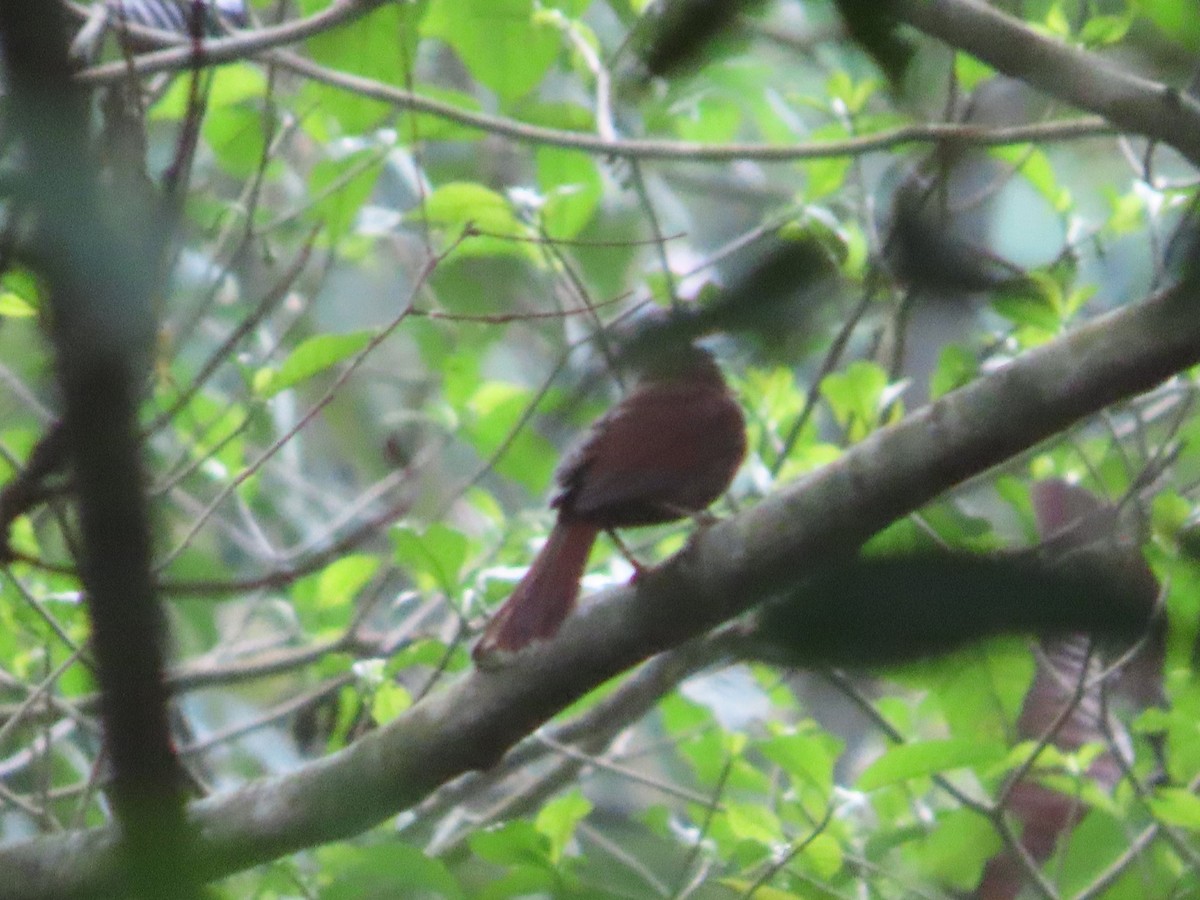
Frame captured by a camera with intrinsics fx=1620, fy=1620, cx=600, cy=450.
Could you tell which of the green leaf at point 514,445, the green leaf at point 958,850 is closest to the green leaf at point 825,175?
the green leaf at point 514,445

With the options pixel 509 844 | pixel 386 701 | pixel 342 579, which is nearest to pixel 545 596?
pixel 509 844

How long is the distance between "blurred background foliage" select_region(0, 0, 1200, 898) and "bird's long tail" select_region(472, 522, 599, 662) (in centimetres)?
17


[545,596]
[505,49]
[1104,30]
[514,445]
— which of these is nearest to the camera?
[1104,30]

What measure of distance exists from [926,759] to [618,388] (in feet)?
4.16

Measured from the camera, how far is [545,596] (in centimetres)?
166

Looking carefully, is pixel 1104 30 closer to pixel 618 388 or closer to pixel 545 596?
pixel 545 596

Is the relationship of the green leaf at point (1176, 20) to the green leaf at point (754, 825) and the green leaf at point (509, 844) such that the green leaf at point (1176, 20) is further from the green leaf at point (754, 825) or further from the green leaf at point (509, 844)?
the green leaf at point (754, 825)

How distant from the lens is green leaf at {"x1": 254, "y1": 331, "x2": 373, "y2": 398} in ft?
6.70

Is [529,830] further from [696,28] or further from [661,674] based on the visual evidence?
[696,28]

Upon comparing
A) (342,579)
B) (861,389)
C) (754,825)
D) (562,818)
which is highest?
(342,579)

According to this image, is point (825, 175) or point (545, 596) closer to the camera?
point (545, 596)

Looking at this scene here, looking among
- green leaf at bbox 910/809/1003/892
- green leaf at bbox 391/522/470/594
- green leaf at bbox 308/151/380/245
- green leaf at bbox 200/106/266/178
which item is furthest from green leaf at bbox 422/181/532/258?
green leaf at bbox 910/809/1003/892

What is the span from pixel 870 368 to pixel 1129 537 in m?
1.46

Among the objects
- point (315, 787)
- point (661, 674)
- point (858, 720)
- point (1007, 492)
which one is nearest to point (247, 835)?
point (315, 787)
